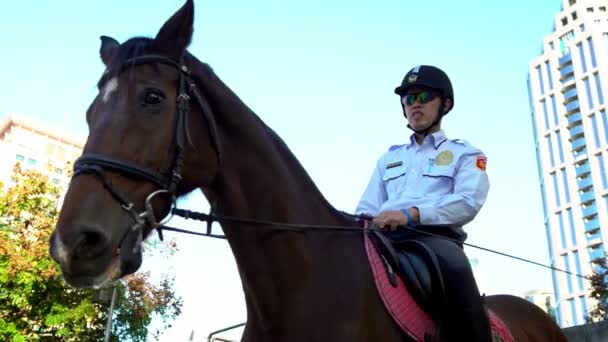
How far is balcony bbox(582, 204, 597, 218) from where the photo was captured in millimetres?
84700

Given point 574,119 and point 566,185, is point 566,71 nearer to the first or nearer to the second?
point 574,119

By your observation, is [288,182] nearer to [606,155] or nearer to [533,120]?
[606,155]

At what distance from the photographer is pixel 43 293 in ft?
75.6

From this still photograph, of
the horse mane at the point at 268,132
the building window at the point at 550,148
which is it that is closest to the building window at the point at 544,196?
the building window at the point at 550,148

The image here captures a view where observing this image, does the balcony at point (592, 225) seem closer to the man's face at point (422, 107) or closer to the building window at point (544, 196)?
the building window at point (544, 196)

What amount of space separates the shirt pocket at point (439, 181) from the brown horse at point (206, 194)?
86 centimetres

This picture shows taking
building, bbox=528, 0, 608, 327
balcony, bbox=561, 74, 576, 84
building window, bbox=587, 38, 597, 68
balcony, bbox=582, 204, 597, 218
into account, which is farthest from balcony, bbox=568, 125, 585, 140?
balcony, bbox=582, 204, 597, 218

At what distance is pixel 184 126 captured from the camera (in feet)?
10.7

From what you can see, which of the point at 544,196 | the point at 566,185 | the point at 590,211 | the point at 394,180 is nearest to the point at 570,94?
the point at 566,185

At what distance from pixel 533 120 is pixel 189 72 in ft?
353

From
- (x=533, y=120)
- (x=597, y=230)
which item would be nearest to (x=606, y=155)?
(x=597, y=230)

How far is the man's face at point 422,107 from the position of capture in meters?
4.85

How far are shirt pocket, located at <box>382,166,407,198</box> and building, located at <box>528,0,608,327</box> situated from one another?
85.3 m

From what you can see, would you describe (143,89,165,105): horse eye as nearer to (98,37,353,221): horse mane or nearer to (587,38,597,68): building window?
(98,37,353,221): horse mane
